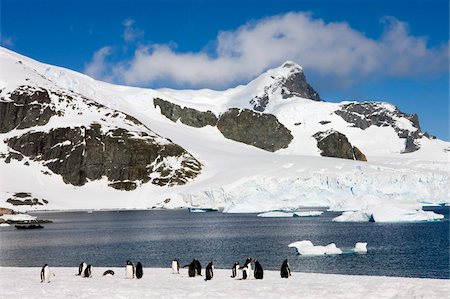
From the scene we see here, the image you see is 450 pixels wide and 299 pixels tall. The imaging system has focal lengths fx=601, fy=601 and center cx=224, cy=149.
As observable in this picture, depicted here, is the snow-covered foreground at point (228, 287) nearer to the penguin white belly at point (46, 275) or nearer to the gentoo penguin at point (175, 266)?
the penguin white belly at point (46, 275)

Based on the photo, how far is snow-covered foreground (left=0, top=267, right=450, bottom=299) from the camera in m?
29.0

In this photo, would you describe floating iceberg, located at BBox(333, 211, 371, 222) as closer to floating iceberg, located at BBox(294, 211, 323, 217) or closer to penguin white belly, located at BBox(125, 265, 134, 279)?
floating iceberg, located at BBox(294, 211, 323, 217)

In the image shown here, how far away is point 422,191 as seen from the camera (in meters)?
161

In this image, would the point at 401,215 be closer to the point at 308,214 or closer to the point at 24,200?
the point at 308,214

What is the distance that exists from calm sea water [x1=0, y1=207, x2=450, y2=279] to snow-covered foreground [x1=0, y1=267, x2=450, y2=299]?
1498cm

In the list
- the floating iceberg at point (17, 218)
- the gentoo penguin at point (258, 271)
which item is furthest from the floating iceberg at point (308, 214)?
the gentoo penguin at point (258, 271)

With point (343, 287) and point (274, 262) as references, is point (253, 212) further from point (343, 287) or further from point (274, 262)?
point (343, 287)

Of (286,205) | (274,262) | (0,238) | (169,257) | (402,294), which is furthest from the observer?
(286,205)

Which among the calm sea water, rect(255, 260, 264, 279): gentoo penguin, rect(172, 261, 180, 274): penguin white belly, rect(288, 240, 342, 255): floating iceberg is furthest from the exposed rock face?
rect(255, 260, 264, 279): gentoo penguin

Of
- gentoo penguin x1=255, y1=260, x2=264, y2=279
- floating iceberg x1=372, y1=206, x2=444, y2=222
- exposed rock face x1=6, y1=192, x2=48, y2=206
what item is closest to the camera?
gentoo penguin x1=255, y1=260, x2=264, y2=279

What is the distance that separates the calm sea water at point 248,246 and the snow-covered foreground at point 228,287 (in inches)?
590

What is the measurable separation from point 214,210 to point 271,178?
18.8m

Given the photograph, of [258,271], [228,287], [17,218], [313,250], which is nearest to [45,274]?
[228,287]

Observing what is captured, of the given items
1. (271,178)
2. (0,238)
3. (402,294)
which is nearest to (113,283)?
(402,294)
